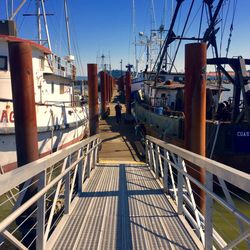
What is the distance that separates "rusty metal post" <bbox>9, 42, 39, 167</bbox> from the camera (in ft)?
23.0

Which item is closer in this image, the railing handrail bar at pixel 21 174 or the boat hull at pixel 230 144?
the railing handrail bar at pixel 21 174

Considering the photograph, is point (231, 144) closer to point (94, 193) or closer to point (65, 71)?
point (94, 193)

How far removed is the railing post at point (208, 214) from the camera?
350cm

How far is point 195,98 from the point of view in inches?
279

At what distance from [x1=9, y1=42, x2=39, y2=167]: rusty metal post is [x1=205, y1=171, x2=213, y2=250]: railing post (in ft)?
14.5

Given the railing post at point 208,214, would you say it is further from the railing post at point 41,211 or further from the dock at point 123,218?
the railing post at point 41,211

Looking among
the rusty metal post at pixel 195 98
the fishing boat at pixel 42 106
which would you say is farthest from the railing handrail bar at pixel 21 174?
the fishing boat at pixel 42 106

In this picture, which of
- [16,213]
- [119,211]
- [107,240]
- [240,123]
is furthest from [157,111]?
[16,213]

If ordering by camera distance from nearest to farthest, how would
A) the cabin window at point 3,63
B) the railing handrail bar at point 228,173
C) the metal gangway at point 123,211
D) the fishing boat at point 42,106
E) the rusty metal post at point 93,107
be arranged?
1. the railing handrail bar at point 228,173
2. the metal gangway at point 123,211
3. the fishing boat at point 42,106
4. the cabin window at point 3,63
5. the rusty metal post at point 93,107

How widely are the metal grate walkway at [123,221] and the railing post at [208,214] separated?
1.29 ft

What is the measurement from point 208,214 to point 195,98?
12.8 ft

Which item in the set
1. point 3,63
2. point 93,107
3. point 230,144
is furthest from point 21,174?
point 93,107

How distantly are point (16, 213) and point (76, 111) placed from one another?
14.7 metres

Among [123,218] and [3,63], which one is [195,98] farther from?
[3,63]
